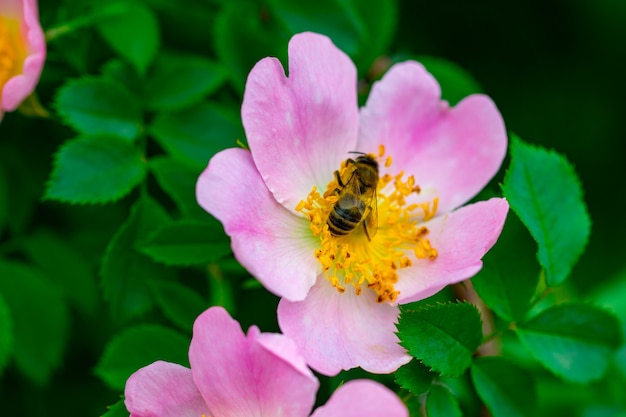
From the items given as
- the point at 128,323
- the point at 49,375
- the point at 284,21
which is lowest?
the point at 49,375

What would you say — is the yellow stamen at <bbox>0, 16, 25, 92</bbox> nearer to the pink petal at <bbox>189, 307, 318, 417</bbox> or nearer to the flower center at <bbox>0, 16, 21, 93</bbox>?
the flower center at <bbox>0, 16, 21, 93</bbox>

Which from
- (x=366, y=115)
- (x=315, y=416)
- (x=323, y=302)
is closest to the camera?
(x=315, y=416)

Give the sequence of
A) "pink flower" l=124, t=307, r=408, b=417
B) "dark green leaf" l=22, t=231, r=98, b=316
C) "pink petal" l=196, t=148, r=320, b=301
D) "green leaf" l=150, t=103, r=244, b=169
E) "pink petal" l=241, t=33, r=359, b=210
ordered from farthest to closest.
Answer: "dark green leaf" l=22, t=231, r=98, b=316 < "green leaf" l=150, t=103, r=244, b=169 < "pink petal" l=241, t=33, r=359, b=210 < "pink petal" l=196, t=148, r=320, b=301 < "pink flower" l=124, t=307, r=408, b=417

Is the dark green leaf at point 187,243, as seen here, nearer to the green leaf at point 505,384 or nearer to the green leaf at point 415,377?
the green leaf at point 415,377

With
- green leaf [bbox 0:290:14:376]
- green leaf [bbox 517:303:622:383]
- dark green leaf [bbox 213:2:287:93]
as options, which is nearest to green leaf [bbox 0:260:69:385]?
green leaf [bbox 0:290:14:376]

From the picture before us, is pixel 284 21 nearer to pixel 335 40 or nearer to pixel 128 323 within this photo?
pixel 335 40

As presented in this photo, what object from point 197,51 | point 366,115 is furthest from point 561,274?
point 197,51
